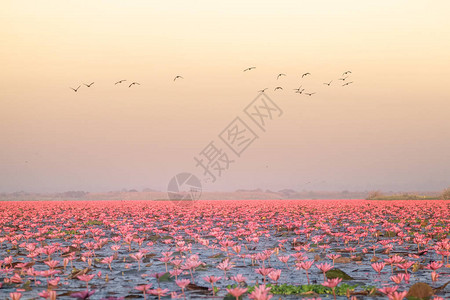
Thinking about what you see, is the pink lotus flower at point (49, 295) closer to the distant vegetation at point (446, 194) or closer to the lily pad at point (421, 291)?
the lily pad at point (421, 291)

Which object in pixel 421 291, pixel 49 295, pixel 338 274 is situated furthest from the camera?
pixel 338 274

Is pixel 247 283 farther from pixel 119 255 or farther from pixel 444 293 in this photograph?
pixel 119 255

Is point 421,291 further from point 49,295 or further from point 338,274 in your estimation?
point 49,295

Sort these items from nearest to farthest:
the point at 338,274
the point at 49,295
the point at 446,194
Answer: the point at 49,295
the point at 338,274
the point at 446,194

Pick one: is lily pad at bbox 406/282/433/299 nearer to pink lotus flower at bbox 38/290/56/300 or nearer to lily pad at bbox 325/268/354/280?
lily pad at bbox 325/268/354/280

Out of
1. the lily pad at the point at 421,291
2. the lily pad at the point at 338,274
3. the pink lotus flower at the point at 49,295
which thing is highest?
the pink lotus flower at the point at 49,295

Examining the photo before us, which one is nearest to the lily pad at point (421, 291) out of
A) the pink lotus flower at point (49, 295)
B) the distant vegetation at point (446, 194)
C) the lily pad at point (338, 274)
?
the lily pad at point (338, 274)

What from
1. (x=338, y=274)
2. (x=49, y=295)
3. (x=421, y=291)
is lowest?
Answer: (x=338, y=274)

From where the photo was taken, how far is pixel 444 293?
21.6ft

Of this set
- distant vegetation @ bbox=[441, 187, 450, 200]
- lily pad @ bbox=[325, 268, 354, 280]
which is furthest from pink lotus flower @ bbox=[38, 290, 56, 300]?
distant vegetation @ bbox=[441, 187, 450, 200]

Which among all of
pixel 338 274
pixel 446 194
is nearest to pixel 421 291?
pixel 338 274

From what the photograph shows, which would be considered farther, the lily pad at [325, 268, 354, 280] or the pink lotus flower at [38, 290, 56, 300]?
the lily pad at [325, 268, 354, 280]

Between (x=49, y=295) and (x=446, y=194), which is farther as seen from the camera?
(x=446, y=194)

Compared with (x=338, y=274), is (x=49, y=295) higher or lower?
higher
